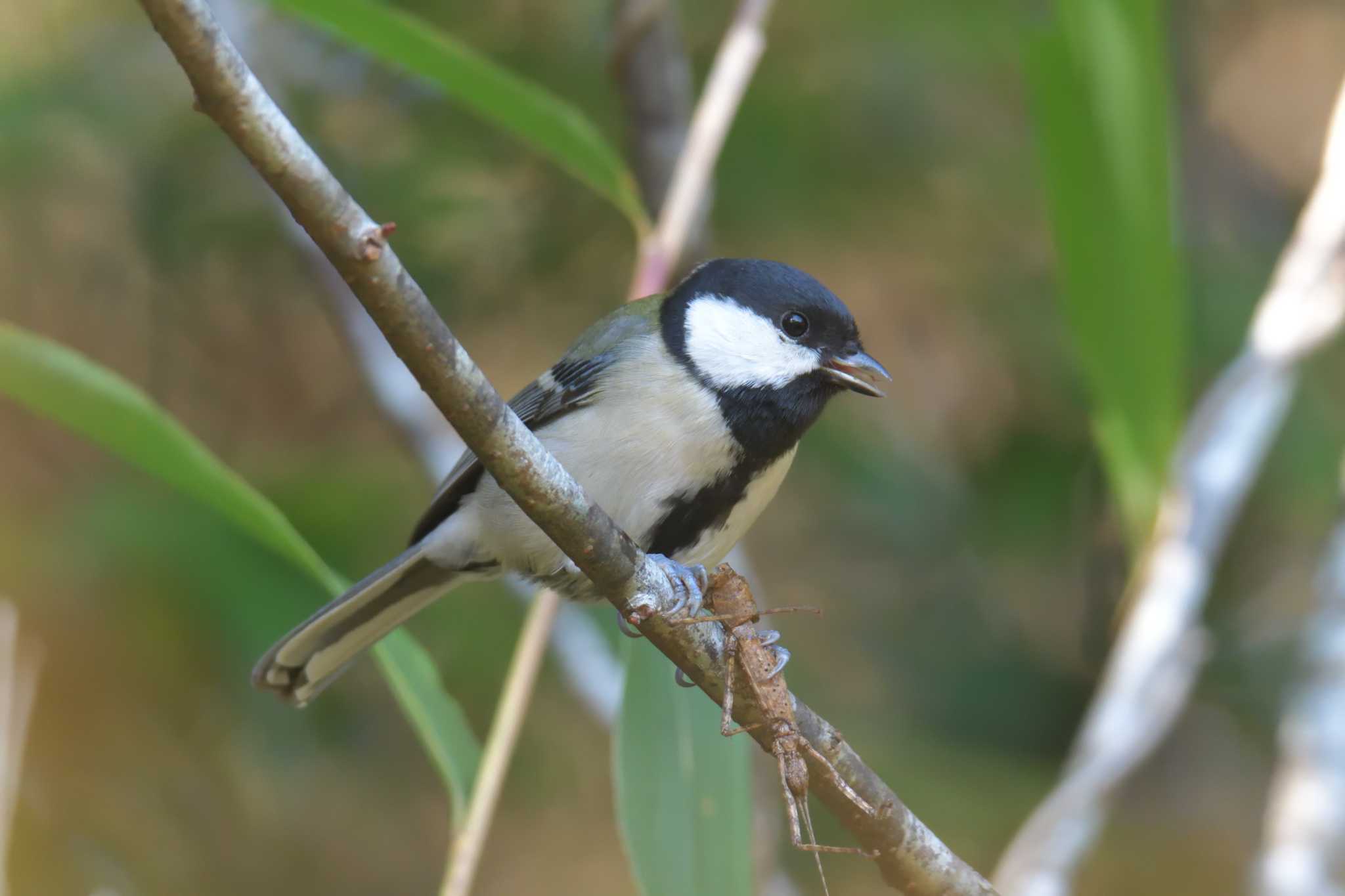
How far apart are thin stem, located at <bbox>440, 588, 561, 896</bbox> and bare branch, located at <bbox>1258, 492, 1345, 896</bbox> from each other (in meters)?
1.54

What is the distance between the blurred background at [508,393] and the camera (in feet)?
11.4

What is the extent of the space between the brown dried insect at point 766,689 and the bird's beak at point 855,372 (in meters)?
0.71

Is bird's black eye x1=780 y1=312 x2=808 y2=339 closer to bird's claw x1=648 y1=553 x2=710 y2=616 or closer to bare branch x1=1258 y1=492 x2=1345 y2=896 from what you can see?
bird's claw x1=648 y1=553 x2=710 y2=616

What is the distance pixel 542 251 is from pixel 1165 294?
1716 mm

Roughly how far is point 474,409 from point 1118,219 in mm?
1941

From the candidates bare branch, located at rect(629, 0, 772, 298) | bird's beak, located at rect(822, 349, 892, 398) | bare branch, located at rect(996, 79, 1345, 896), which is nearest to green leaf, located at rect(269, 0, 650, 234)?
bare branch, located at rect(629, 0, 772, 298)

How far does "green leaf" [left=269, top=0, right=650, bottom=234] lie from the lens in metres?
2.16

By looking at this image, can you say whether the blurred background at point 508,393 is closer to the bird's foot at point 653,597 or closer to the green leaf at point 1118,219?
the green leaf at point 1118,219

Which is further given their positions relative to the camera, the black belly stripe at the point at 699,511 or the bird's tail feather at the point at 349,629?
the bird's tail feather at the point at 349,629

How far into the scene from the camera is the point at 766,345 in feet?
7.64

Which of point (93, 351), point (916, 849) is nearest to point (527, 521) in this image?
point (916, 849)

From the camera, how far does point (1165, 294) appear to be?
9.20 ft

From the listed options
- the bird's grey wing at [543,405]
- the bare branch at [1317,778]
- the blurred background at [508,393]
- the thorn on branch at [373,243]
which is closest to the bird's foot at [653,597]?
the thorn on branch at [373,243]

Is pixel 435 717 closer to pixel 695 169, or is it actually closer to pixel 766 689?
pixel 766 689
